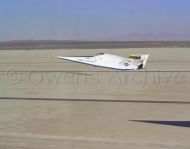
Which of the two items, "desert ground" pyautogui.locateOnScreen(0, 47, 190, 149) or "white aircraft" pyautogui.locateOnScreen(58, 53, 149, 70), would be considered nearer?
"desert ground" pyautogui.locateOnScreen(0, 47, 190, 149)

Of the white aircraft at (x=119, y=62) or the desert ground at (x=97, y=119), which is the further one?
the white aircraft at (x=119, y=62)

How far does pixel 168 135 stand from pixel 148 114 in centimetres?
222

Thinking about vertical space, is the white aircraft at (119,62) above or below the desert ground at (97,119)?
above

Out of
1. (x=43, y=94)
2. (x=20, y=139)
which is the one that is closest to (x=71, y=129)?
(x=20, y=139)

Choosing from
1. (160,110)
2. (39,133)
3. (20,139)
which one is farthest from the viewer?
(160,110)

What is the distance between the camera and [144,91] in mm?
14133

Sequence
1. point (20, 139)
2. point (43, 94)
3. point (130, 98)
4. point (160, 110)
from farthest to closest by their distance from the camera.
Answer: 1. point (43, 94)
2. point (130, 98)
3. point (160, 110)
4. point (20, 139)

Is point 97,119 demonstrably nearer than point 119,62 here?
Yes

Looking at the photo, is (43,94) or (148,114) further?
(43,94)

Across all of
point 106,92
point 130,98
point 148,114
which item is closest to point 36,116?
point 148,114

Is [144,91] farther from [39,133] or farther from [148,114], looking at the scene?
[39,133]

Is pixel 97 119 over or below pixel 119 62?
below

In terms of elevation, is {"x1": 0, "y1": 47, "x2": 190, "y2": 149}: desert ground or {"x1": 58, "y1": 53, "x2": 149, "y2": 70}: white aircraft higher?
{"x1": 58, "y1": 53, "x2": 149, "y2": 70}: white aircraft

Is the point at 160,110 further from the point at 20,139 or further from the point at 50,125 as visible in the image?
the point at 20,139
